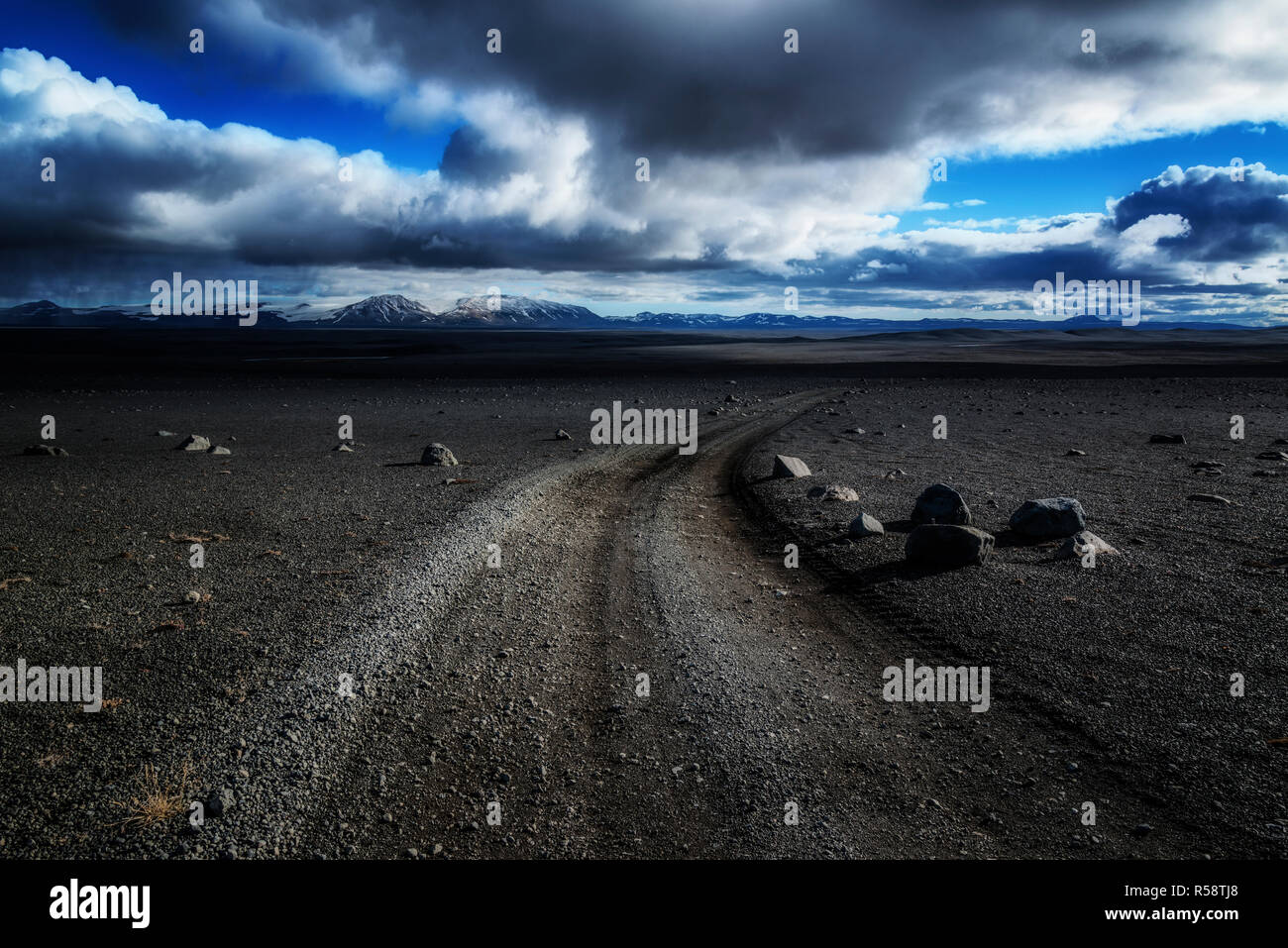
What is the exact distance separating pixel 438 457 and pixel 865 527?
32.0ft

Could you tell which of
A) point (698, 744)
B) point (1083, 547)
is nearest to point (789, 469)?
point (1083, 547)

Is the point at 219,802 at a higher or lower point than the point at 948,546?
lower

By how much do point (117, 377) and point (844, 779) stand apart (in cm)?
5090

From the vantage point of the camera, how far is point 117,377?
4306cm

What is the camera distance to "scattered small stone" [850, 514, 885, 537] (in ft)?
33.7

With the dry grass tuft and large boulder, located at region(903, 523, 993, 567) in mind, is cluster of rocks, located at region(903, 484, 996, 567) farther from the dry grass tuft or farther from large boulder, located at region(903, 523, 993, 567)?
the dry grass tuft

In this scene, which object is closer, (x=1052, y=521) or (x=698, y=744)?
(x=698, y=744)

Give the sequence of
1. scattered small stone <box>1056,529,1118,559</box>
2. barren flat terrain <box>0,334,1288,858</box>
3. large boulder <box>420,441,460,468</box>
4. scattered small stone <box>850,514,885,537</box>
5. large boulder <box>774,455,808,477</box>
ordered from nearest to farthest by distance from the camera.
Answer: barren flat terrain <box>0,334,1288,858</box>
scattered small stone <box>1056,529,1118,559</box>
scattered small stone <box>850,514,885,537</box>
large boulder <box>774,455,808,477</box>
large boulder <box>420,441,460,468</box>

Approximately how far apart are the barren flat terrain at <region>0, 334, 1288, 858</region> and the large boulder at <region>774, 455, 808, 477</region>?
22 centimetres

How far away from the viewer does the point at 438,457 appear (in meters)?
16.1

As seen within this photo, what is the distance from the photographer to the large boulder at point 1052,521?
980 cm

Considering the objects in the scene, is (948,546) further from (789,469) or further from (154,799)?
(154,799)

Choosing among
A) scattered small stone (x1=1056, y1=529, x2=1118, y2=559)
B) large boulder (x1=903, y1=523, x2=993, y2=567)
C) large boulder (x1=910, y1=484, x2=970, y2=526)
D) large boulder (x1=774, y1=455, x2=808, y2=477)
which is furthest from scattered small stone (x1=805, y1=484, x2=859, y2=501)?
scattered small stone (x1=1056, y1=529, x2=1118, y2=559)

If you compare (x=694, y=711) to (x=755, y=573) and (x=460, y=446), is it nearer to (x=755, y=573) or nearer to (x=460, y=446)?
(x=755, y=573)
